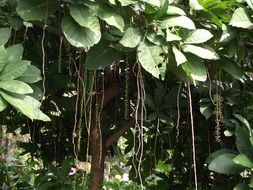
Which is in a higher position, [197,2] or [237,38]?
[197,2]

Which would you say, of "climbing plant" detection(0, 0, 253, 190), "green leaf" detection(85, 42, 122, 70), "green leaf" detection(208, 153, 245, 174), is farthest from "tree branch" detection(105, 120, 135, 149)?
"green leaf" detection(85, 42, 122, 70)

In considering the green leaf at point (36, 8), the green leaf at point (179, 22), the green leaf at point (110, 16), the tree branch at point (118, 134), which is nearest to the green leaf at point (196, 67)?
the green leaf at point (179, 22)

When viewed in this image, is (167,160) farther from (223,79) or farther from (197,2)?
(197,2)

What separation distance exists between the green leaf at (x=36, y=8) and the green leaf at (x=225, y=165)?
0.64 meters

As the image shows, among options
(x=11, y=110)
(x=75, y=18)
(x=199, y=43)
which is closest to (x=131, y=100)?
Result: (x=11, y=110)

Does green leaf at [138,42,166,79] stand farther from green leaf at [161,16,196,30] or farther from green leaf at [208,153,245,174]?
green leaf at [208,153,245,174]

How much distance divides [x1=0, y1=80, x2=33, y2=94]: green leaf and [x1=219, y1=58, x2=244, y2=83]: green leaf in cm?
60

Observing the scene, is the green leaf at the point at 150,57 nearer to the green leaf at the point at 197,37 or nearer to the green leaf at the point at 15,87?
the green leaf at the point at 197,37

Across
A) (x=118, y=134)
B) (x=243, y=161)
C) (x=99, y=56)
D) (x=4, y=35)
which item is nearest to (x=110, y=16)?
(x=99, y=56)

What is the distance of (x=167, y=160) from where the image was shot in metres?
2.28

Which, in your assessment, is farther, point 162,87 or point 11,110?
point 11,110

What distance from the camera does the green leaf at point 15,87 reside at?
1018mm

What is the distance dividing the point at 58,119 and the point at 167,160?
0.61 m

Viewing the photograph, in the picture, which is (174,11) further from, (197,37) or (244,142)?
(244,142)
